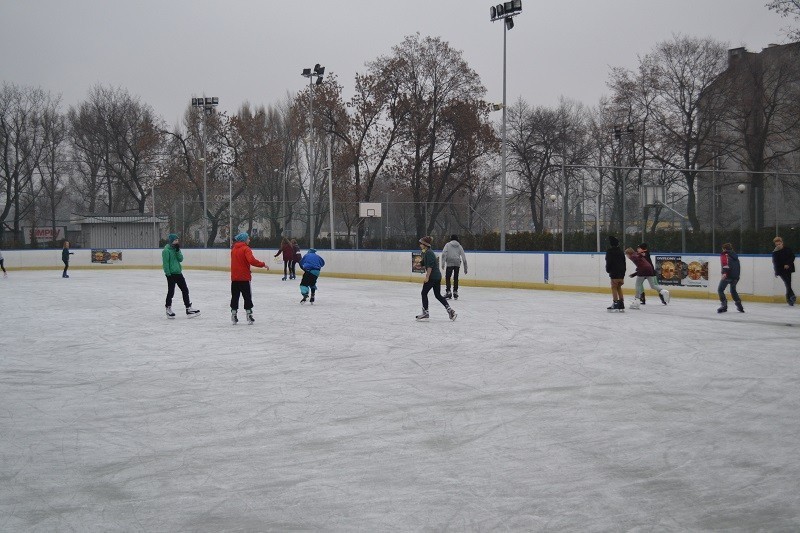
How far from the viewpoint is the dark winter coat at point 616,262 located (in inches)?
675

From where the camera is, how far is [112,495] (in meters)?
4.89

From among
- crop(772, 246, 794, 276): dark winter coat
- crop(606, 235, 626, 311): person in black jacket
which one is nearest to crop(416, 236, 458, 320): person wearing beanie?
crop(606, 235, 626, 311): person in black jacket

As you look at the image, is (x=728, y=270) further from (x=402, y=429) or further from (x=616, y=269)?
(x=402, y=429)

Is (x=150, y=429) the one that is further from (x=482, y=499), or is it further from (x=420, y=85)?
(x=420, y=85)

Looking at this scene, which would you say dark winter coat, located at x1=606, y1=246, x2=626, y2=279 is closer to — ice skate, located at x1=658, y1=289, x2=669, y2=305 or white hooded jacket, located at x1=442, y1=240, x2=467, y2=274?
ice skate, located at x1=658, y1=289, x2=669, y2=305

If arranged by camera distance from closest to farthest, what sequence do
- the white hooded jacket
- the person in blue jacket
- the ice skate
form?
1. the ice skate
2. the person in blue jacket
3. the white hooded jacket

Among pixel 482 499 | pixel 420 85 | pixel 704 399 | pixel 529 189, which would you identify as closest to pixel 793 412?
pixel 704 399

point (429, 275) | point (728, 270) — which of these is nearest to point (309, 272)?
point (429, 275)

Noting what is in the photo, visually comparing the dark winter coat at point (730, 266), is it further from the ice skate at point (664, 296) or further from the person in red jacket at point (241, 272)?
the person in red jacket at point (241, 272)

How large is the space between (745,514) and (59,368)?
321 inches

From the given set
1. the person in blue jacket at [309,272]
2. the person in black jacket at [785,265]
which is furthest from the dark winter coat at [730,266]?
the person in blue jacket at [309,272]

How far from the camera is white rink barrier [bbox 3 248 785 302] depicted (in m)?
19.9

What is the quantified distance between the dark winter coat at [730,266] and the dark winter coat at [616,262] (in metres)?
2.26

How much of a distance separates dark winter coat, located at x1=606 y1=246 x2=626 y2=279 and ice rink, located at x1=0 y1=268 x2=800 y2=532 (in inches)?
137
